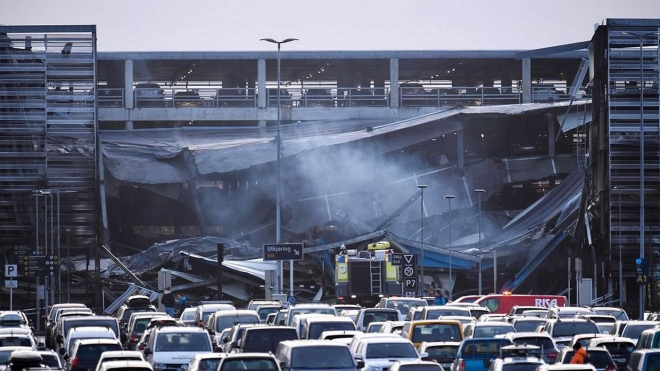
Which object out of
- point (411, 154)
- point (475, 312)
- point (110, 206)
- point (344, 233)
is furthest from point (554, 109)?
point (475, 312)

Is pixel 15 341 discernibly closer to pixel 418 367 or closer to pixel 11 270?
pixel 418 367

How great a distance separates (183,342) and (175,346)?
0.23 metres

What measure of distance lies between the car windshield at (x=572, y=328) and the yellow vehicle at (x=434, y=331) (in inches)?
97.9

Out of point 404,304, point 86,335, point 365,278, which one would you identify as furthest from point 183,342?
point 365,278

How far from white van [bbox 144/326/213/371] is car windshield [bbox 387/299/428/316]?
13.9 meters

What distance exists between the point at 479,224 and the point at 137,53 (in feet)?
99.2

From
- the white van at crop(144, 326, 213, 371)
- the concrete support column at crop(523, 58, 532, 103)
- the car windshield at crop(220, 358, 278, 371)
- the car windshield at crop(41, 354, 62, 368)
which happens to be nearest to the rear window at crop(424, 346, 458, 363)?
the white van at crop(144, 326, 213, 371)

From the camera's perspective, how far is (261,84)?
9056 centimetres

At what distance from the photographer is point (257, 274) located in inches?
2726

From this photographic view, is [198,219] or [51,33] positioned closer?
[51,33]

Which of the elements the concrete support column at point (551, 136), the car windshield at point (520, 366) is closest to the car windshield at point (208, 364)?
the car windshield at point (520, 366)

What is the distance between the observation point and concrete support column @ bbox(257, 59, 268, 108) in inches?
3563

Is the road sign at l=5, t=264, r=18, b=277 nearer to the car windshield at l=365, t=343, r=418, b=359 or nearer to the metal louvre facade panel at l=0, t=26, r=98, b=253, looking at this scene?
the metal louvre facade panel at l=0, t=26, r=98, b=253

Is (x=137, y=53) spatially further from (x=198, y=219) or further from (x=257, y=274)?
(x=257, y=274)
